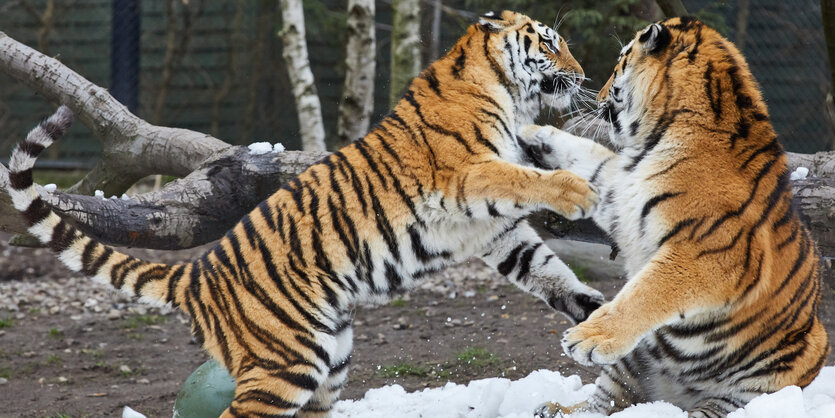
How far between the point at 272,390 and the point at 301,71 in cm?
440

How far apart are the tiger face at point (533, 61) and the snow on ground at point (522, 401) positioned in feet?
4.10

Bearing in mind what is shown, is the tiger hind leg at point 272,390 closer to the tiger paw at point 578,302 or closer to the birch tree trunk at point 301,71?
the tiger paw at point 578,302

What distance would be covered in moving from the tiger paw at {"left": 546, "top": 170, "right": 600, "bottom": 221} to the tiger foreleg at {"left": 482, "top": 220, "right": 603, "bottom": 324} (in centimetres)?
45

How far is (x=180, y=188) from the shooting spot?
426cm

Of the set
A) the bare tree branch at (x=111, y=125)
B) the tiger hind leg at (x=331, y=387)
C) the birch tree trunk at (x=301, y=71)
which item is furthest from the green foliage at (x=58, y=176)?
the tiger hind leg at (x=331, y=387)

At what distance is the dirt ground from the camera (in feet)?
16.0

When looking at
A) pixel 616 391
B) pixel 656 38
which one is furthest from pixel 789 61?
pixel 616 391

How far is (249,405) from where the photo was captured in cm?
321

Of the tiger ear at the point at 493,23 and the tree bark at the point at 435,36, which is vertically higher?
the tiger ear at the point at 493,23

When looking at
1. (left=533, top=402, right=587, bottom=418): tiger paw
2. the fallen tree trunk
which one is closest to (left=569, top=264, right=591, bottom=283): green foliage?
the fallen tree trunk

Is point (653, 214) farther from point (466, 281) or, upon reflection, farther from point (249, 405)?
point (466, 281)

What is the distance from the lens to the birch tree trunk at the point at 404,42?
708cm

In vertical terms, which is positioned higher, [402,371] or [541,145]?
[541,145]

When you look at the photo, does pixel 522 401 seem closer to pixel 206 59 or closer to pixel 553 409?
pixel 553 409
